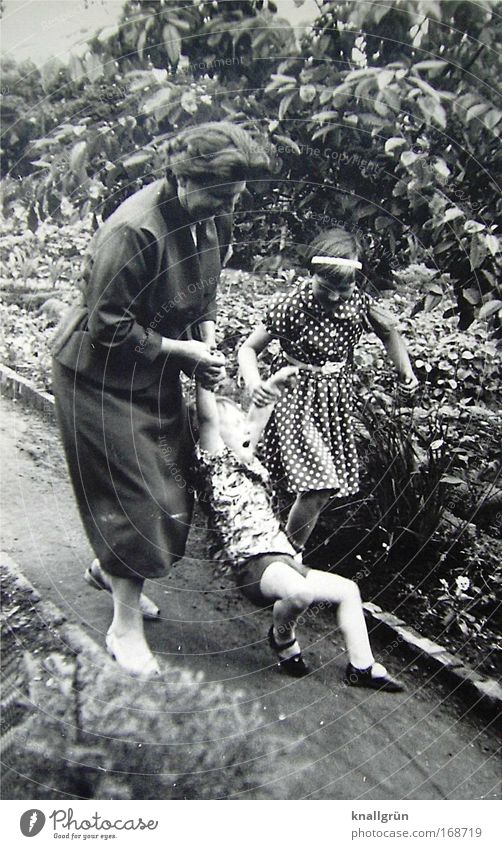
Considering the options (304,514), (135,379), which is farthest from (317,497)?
(135,379)

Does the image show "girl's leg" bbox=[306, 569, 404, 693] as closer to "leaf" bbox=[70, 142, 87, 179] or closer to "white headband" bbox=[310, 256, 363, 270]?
"white headband" bbox=[310, 256, 363, 270]

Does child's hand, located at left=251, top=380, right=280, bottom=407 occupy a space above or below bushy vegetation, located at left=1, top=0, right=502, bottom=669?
below

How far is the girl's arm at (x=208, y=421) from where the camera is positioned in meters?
1.72

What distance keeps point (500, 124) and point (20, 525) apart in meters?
1.52

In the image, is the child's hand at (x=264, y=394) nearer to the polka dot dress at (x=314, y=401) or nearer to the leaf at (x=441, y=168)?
the polka dot dress at (x=314, y=401)

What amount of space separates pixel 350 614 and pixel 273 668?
231 millimetres

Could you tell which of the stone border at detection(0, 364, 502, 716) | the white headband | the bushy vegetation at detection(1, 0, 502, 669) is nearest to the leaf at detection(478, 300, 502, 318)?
the bushy vegetation at detection(1, 0, 502, 669)

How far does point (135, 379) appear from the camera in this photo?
1.67m

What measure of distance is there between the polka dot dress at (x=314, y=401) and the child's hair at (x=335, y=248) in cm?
5

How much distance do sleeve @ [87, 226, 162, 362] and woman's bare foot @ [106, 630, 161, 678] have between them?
0.70 m

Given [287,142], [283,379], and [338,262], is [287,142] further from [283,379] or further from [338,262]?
[283,379]

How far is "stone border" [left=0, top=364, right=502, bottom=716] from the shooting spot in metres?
1.75

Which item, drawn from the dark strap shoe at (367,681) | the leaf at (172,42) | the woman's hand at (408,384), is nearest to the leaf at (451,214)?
the woman's hand at (408,384)

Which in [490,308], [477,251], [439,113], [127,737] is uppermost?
[439,113]
